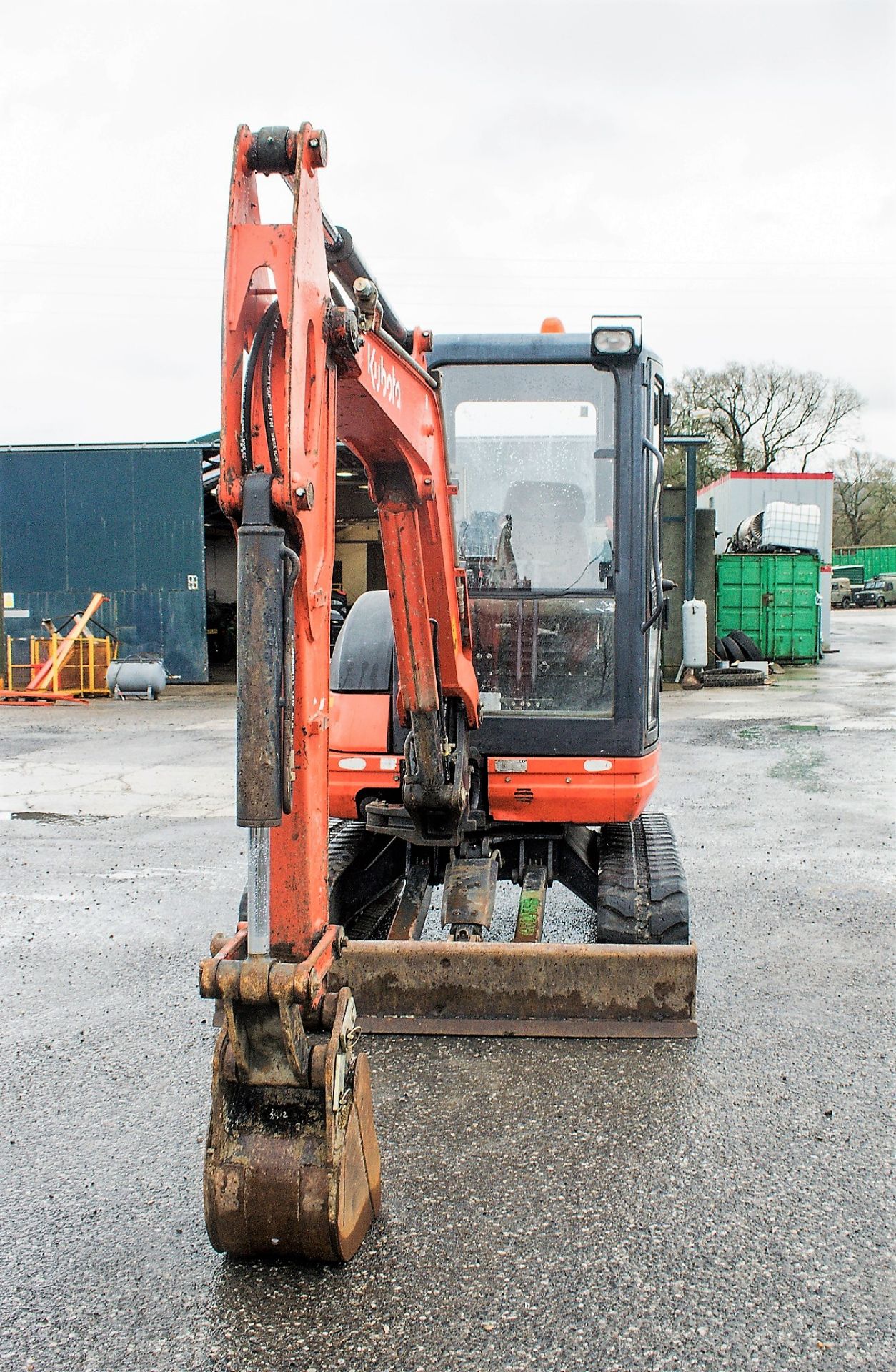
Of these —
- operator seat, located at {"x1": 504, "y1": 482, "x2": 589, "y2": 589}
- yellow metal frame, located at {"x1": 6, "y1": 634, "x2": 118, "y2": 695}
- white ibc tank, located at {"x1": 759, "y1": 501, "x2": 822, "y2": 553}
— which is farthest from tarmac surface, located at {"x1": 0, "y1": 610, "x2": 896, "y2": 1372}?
white ibc tank, located at {"x1": 759, "y1": 501, "x2": 822, "y2": 553}

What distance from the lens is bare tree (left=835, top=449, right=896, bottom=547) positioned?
61375 millimetres

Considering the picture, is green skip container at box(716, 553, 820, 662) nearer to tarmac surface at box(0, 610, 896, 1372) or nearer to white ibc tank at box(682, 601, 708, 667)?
white ibc tank at box(682, 601, 708, 667)

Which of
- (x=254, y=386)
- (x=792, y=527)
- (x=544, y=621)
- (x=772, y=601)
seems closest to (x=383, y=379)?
(x=254, y=386)

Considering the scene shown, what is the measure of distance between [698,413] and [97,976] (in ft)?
155

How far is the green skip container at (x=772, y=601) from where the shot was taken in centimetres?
2320

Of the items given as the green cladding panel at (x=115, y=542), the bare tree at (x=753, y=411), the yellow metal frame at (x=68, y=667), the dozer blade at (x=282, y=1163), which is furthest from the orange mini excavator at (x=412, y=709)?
the bare tree at (x=753, y=411)

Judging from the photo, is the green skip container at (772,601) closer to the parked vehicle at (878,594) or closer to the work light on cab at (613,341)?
the work light on cab at (613,341)

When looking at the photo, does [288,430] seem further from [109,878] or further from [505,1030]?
[109,878]

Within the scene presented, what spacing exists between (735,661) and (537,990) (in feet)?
63.1

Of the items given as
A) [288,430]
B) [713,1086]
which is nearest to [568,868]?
[713,1086]

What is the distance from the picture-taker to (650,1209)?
10.6ft

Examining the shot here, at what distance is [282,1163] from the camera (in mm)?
2768

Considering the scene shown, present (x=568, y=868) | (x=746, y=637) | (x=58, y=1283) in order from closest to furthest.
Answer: (x=58, y=1283)
(x=568, y=868)
(x=746, y=637)

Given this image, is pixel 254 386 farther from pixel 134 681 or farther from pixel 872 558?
pixel 872 558
